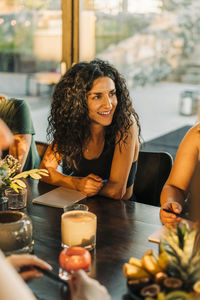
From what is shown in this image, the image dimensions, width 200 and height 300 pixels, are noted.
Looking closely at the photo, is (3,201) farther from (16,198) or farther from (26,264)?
(26,264)

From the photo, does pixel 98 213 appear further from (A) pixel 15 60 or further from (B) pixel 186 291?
(A) pixel 15 60

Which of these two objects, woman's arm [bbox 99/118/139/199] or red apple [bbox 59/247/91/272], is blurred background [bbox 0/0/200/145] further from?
red apple [bbox 59/247/91/272]

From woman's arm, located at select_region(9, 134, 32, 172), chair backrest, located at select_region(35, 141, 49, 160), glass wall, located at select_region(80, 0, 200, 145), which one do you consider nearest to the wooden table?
woman's arm, located at select_region(9, 134, 32, 172)

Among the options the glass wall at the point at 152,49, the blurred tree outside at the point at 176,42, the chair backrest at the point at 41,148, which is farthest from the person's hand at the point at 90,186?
the blurred tree outside at the point at 176,42

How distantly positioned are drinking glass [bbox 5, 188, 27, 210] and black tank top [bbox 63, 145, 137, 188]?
0.57m

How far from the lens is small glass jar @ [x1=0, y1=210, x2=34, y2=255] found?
124 cm

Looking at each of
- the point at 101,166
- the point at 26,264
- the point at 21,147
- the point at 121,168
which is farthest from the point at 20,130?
the point at 26,264

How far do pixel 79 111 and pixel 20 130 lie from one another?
65 centimetres

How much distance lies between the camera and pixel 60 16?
398 cm

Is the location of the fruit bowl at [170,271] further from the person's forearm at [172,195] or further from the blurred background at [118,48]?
the blurred background at [118,48]

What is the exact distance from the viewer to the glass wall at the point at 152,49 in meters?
3.42

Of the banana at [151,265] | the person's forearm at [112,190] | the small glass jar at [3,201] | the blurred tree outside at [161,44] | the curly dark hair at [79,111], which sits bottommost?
the person's forearm at [112,190]

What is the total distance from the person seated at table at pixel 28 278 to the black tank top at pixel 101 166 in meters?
1.11

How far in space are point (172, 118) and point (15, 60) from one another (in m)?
1.83
